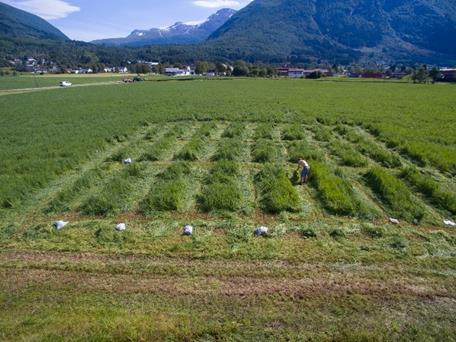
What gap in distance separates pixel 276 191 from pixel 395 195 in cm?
355

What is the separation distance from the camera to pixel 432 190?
10.3 metres

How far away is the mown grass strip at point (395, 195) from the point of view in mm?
8898

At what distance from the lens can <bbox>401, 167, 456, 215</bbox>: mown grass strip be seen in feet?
31.1

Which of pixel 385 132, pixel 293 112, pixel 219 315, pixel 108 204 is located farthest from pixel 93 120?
pixel 219 315

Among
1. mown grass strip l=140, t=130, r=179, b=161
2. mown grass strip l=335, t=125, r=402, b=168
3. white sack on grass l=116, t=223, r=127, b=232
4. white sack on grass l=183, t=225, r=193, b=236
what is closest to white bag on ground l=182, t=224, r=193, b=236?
white sack on grass l=183, t=225, r=193, b=236

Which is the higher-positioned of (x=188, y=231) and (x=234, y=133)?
(x=234, y=133)

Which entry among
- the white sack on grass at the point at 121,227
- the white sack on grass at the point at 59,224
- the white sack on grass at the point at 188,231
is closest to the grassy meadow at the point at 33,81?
the white sack on grass at the point at 59,224

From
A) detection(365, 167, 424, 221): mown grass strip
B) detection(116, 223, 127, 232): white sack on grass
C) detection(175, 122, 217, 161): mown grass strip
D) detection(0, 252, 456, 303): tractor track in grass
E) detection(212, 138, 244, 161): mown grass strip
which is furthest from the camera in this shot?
detection(175, 122, 217, 161): mown grass strip

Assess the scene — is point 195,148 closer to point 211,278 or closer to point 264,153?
point 264,153

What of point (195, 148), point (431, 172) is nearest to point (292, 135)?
point (195, 148)

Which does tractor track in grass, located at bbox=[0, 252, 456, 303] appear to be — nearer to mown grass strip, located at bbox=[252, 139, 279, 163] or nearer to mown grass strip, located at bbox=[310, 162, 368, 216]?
mown grass strip, located at bbox=[310, 162, 368, 216]

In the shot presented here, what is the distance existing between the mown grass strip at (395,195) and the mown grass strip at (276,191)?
106 inches

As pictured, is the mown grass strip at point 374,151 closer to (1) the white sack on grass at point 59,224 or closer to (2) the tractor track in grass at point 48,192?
(1) the white sack on grass at point 59,224

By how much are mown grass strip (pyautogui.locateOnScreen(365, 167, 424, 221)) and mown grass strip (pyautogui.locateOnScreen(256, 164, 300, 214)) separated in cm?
268
